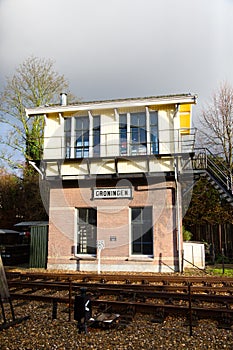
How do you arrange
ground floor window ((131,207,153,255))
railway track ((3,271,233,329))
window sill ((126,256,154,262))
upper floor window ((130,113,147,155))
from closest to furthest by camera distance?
railway track ((3,271,233,329)), window sill ((126,256,154,262)), ground floor window ((131,207,153,255)), upper floor window ((130,113,147,155))

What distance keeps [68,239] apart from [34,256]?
2100mm

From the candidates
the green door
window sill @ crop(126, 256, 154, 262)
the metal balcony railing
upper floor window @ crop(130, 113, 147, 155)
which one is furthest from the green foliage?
window sill @ crop(126, 256, 154, 262)

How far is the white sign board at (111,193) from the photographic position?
14.6 meters

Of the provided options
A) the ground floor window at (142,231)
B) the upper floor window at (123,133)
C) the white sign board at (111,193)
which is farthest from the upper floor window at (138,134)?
the ground floor window at (142,231)

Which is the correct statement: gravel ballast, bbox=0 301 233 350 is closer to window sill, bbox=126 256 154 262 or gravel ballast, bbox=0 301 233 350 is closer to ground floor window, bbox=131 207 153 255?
window sill, bbox=126 256 154 262

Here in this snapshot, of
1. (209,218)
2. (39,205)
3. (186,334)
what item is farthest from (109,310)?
(39,205)

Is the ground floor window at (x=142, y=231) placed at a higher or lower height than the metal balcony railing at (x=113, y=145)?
lower

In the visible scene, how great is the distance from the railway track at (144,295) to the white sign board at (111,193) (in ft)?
14.0

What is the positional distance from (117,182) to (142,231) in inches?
99.2

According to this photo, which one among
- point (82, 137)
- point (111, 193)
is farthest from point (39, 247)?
point (82, 137)

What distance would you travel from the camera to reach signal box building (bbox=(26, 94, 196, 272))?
1419 cm

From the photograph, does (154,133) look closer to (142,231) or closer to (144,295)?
(142,231)

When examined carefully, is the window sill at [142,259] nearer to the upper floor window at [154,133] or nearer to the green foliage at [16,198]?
the upper floor window at [154,133]

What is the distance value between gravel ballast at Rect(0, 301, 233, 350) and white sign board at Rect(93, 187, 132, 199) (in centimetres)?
800
